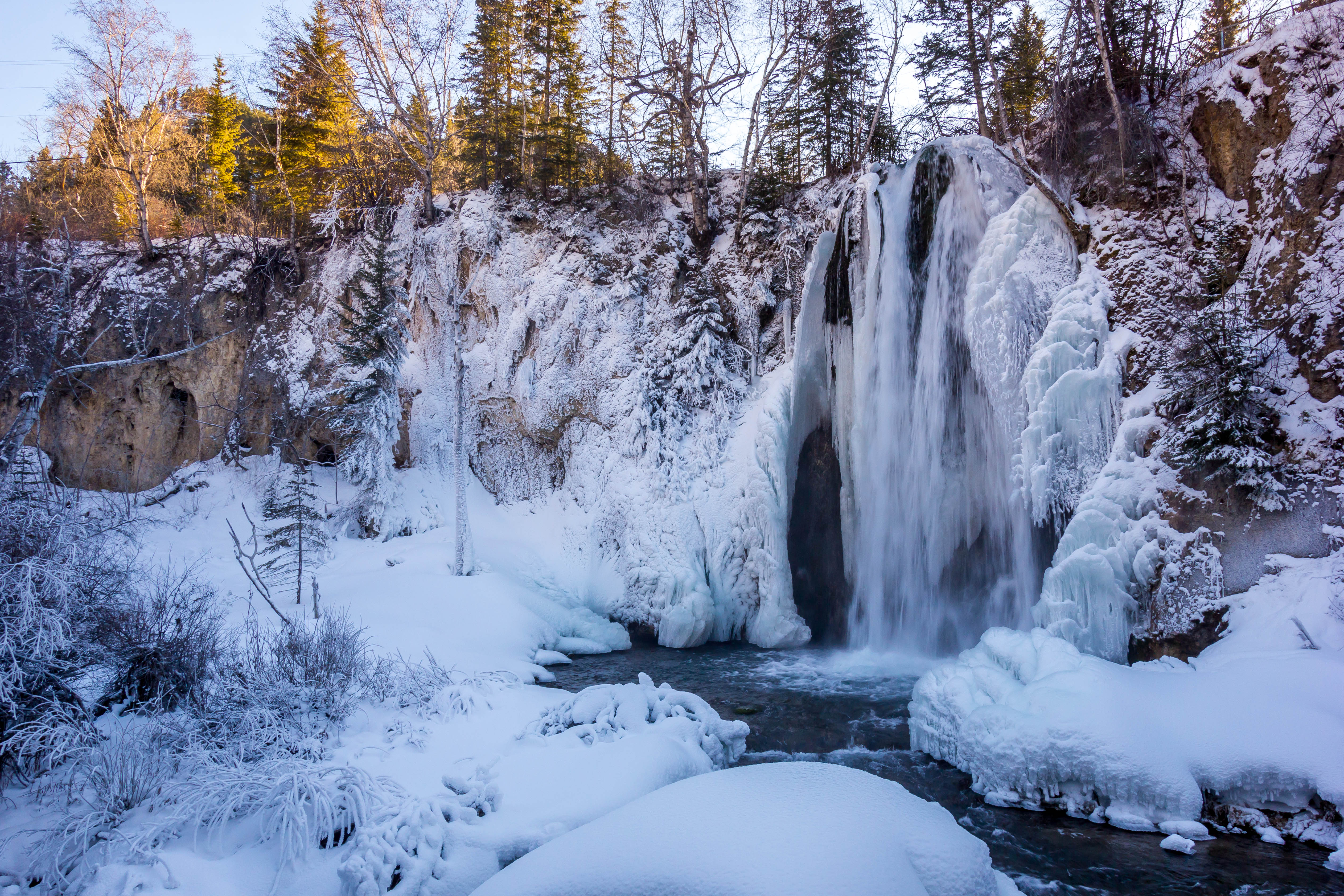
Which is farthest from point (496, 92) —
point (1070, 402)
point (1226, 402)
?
point (1226, 402)

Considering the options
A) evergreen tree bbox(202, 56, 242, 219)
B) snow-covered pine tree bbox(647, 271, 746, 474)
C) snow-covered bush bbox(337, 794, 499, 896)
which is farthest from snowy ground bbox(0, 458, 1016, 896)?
evergreen tree bbox(202, 56, 242, 219)

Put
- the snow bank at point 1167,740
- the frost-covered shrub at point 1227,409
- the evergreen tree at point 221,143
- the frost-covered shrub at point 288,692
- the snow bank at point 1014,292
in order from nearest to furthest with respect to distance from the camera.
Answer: the snow bank at point 1167,740 → the frost-covered shrub at point 288,692 → the frost-covered shrub at point 1227,409 → the snow bank at point 1014,292 → the evergreen tree at point 221,143

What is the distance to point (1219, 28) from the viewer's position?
10289mm

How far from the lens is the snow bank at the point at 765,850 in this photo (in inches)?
140

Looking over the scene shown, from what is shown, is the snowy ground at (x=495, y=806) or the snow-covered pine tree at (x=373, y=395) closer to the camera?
the snowy ground at (x=495, y=806)

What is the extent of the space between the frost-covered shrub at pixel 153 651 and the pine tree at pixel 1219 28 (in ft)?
48.9

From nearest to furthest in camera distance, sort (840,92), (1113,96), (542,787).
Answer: (542,787)
(1113,96)
(840,92)

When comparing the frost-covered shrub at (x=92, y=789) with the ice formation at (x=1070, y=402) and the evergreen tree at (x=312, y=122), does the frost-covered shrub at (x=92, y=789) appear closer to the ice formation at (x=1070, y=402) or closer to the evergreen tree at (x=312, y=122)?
the ice formation at (x=1070, y=402)

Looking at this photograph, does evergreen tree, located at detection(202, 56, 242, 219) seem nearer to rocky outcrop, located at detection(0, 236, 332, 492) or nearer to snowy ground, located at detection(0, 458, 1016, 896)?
rocky outcrop, located at detection(0, 236, 332, 492)

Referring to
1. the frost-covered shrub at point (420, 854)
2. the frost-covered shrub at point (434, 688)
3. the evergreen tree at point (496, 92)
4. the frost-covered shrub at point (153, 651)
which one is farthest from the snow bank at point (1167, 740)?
the evergreen tree at point (496, 92)

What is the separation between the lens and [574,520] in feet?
50.0

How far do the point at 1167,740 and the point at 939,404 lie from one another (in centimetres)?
632

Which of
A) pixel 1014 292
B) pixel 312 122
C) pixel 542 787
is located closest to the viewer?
pixel 542 787

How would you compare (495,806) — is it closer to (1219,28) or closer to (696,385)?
(696,385)
